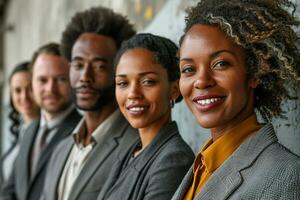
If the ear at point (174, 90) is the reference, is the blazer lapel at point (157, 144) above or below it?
below

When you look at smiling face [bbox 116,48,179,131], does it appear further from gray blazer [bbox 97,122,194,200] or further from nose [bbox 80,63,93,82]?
nose [bbox 80,63,93,82]

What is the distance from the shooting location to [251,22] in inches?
62.1

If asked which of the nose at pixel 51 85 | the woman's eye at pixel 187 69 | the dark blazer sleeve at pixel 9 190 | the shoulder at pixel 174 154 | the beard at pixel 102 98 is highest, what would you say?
the nose at pixel 51 85

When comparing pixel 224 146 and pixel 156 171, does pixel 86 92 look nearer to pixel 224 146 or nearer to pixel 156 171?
pixel 156 171

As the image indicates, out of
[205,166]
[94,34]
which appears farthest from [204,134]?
[205,166]

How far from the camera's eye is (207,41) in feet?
5.33

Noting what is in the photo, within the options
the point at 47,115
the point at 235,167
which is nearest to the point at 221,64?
the point at 235,167

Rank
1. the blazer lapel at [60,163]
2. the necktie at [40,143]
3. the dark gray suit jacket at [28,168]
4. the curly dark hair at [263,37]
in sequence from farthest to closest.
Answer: the necktie at [40,143]
the dark gray suit jacket at [28,168]
the blazer lapel at [60,163]
the curly dark hair at [263,37]

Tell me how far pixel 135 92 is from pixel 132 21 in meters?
2.08

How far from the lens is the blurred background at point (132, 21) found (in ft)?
6.57

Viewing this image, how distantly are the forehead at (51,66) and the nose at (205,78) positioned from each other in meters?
1.93

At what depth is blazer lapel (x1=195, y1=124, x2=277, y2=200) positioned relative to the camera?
57.1 inches

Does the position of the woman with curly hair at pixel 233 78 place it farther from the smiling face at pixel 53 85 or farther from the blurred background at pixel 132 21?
the smiling face at pixel 53 85

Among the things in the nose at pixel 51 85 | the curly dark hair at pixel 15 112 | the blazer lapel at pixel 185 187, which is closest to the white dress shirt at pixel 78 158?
the nose at pixel 51 85
